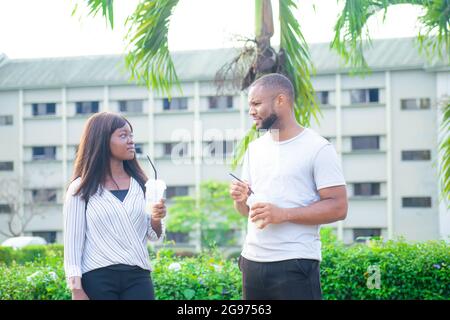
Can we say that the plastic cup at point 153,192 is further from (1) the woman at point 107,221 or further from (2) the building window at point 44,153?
(2) the building window at point 44,153

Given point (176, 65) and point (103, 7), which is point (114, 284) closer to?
point (103, 7)

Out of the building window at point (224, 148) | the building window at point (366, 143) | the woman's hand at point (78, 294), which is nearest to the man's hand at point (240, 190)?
the woman's hand at point (78, 294)

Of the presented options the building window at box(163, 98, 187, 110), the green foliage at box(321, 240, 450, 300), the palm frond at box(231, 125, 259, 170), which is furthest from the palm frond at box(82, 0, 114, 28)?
the building window at box(163, 98, 187, 110)

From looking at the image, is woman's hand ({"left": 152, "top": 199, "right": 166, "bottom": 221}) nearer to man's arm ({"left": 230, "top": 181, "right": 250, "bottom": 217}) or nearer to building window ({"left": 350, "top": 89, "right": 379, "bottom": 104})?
man's arm ({"left": 230, "top": 181, "right": 250, "bottom": 217})

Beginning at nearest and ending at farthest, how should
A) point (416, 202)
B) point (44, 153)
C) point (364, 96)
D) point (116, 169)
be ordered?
point (116, 169), point (416, 202), point (364, 96), point (44, 153)

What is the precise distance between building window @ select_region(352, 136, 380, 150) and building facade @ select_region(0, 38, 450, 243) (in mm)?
79

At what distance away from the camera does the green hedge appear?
633 centimetres

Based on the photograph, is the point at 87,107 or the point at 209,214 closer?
the point at 209,214

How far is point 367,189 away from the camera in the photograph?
47219mm

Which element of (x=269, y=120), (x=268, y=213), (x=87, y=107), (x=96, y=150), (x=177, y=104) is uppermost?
(x=177, y=104)

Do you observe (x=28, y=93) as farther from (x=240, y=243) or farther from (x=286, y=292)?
(x=286, y=292)

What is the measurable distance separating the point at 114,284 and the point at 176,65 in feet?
142

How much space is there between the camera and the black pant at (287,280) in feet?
11.4

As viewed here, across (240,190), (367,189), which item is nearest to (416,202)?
(367,189)
